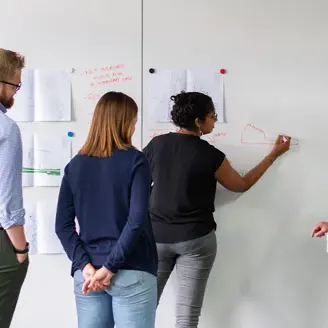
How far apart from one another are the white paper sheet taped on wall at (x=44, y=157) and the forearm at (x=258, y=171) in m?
0.88

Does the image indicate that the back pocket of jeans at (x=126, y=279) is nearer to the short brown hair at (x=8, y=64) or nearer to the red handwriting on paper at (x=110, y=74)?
the short brown hair at (x=8, y=64)

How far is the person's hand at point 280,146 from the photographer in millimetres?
2207

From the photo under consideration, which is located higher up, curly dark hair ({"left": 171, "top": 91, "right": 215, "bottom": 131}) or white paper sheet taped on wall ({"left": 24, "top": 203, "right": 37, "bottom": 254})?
curly dark hair ({"left": 171, "top": 91, "right": 215, "bottom": 131})

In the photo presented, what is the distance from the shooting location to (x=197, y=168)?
1904 mm

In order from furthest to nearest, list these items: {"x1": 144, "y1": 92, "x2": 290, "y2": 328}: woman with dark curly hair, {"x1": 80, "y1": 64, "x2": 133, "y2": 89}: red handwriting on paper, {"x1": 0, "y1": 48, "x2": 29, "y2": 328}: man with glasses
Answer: {"x1": 80, "y1": 64, "x2": 133, "y2": 89}: red handwriting on paper < {"x1": 144, "y1": 92, "x2": 290, "y2": 328}: woman with dark curly hair < {"x1": 0, "y1": 48, "x2": 29, "y2": 328}: man with glasses

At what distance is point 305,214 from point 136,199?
45.9 inches

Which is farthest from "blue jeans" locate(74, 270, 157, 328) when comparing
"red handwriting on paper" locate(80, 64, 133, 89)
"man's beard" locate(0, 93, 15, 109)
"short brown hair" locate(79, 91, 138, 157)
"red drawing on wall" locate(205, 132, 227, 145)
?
"red handwriting on paper" locate(80, 64, 133, 89)

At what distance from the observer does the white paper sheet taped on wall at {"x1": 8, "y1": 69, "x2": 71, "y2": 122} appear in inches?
89.2

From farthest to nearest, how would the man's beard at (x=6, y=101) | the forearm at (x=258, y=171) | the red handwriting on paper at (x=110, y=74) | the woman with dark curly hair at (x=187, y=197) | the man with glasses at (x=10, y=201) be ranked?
the red handwriting on paper at (x=110, y=74), the forearm at (x=258, y=171), the woman with dark curly hair at (x=187, y=197), the man's beard at (x=6, y=101), the man with glasses at (x=10, y=201)

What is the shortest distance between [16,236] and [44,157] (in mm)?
912

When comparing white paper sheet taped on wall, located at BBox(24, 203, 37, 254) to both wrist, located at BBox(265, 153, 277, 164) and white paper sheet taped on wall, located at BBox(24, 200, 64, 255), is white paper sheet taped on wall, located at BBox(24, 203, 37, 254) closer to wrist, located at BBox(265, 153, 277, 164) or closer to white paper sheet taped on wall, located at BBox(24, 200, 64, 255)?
white paper sheet taped on wall, located at BBox(24, 200, 64, 255)

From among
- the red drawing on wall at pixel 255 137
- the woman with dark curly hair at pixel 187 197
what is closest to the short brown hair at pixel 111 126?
the woman with dark curly hair at pixel 187 197

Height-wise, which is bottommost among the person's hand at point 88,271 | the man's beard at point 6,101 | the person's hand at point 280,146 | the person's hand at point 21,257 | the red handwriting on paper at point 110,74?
the person's hand at point 88,271

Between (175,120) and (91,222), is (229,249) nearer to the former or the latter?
(175,120)
